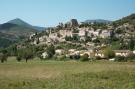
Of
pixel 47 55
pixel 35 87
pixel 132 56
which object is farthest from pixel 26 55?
pixel 35 87

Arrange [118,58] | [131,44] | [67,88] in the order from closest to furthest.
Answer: [67,88] < [118,58] < [131,44]

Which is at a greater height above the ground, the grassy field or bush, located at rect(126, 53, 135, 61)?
the grassy field

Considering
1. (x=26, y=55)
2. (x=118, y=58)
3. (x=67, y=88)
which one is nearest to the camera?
(x=67, y=88)

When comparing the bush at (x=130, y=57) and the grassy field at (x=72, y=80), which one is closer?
the grassy field at (x=72, y=80)

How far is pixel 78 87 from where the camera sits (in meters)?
35.6

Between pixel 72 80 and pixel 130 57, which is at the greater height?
pixel 72 80

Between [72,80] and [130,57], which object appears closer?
[72,80]

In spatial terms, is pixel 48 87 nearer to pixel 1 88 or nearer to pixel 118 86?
pixel 1 88

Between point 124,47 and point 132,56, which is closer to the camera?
point 132,56

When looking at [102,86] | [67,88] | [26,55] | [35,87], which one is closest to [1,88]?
[35,87]

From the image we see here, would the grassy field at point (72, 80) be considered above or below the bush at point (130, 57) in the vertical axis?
above

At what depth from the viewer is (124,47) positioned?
189250 millimetres

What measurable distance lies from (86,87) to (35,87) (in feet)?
Answer: 18.0

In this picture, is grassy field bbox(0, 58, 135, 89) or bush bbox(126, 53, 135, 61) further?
bush bbox(126, 53, 135, 61)
